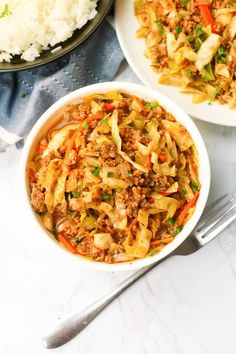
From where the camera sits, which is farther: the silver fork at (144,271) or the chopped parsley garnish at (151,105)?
the silver fork at (144,271)

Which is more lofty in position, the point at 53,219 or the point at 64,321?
the point at 53,219

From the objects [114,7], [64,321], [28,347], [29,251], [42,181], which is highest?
[114,7]

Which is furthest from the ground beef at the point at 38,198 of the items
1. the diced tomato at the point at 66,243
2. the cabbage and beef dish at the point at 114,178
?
the diced tomato at the point at 66,243

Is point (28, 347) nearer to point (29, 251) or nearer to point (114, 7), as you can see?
point (29, 251)

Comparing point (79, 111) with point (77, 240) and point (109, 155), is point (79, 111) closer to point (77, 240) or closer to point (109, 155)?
point (109, 155)

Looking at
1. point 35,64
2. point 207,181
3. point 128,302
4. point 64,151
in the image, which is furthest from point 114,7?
point 128,302

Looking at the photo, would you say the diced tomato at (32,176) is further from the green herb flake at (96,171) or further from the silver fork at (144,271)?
the silver fork at (144,271)

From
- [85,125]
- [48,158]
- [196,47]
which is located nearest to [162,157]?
[85,125]
